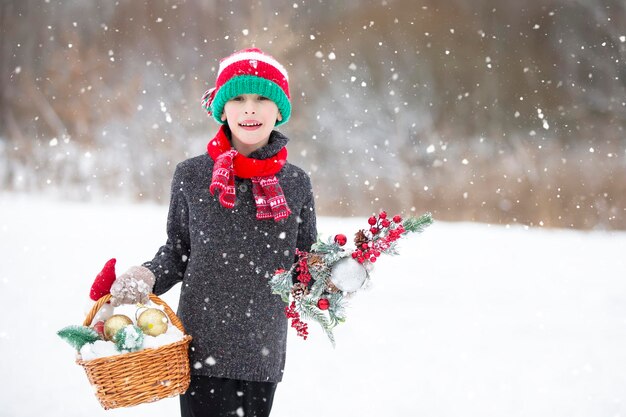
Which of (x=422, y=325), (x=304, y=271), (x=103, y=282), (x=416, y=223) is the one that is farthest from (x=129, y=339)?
(x=422, y=325)

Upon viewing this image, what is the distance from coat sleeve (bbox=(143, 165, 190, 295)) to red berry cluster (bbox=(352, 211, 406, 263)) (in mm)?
554

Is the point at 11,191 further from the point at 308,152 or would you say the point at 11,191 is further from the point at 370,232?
the point at 370,232

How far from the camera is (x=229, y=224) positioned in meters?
1.67

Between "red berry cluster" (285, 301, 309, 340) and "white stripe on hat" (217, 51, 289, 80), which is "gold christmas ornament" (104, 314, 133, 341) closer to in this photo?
"red berry cluster" (285, 301, 309, 340)

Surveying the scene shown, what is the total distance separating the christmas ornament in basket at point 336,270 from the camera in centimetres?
139

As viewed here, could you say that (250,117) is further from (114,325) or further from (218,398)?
(218,398)

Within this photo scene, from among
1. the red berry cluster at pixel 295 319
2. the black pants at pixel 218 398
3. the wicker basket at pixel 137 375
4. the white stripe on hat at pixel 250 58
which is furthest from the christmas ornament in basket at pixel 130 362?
the white stripe on hat at pixel 250 58

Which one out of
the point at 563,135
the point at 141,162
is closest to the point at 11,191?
the point at 141,162

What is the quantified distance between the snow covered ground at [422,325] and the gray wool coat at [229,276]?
1.65 meters

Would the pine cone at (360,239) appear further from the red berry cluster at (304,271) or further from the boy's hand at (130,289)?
the boy's hand at (130,289)

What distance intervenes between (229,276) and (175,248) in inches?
7.9

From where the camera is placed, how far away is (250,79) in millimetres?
1699

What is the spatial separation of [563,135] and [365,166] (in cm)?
231

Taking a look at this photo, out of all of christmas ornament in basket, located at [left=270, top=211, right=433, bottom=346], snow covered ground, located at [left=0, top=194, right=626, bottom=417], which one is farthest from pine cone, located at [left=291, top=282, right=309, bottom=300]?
snow covered ground, located at [left=0, top=194, right=626, bottom=417]
